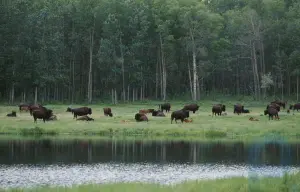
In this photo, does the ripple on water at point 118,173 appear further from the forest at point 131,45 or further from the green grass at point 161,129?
the forest at point 131,45

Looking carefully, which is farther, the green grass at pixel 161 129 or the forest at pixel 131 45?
the forest at pixel 131 45

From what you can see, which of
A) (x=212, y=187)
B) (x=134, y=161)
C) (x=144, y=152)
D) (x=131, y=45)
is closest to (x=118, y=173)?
(x=134, y=161)

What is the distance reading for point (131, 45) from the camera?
298 ft

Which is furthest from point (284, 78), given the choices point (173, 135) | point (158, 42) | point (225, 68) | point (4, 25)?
point (173, 135)

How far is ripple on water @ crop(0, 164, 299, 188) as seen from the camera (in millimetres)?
23750

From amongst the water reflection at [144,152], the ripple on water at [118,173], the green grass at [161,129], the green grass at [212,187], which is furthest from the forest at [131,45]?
the green grass at [212,187]

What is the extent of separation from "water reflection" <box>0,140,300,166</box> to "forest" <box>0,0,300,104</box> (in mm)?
44810

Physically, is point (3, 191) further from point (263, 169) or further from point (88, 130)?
point (88, 130)

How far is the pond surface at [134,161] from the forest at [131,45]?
1793 inches

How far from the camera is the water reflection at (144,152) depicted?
3145 centimetres

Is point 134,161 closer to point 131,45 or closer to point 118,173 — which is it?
point 118,173

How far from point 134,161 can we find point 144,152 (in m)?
4.15

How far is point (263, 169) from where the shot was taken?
27500 mm

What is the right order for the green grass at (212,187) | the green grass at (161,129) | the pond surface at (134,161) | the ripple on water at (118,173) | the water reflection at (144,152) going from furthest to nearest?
the green grass at (161,129)
the water reflection at (144,152)
the pond surface at (134,161)
the ripple on water at (118,173)
the green grass at (212,187)
